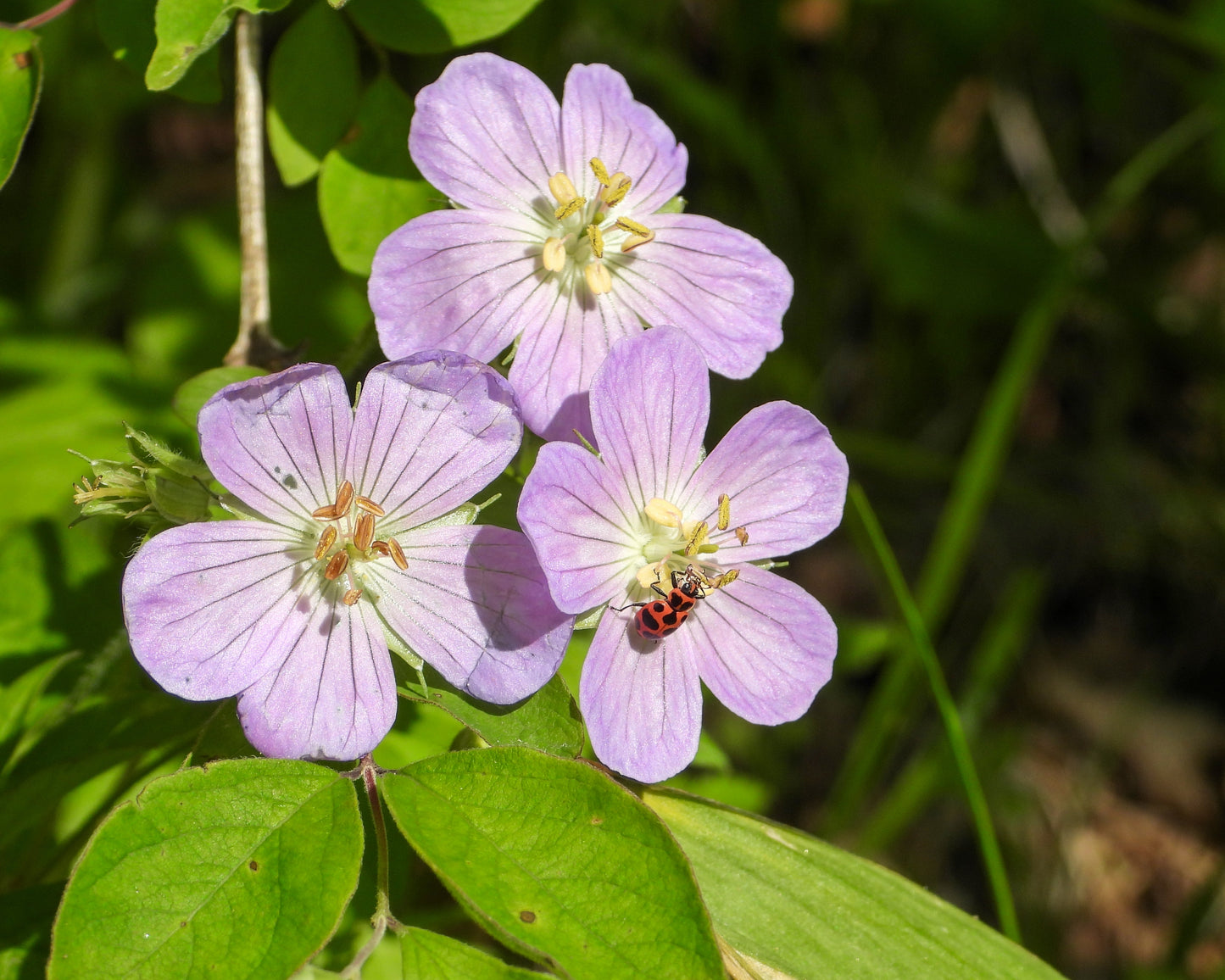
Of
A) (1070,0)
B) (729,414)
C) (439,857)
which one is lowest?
(439,857)

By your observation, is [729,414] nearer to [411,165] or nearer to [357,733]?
[411,165]

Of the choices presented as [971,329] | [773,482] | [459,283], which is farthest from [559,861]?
[971,329]

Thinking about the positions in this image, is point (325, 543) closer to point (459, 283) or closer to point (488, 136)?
point (459, 283)

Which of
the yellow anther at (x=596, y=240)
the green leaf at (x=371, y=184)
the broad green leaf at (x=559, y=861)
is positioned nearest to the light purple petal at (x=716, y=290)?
the yellow anther at (x=596, y=240)

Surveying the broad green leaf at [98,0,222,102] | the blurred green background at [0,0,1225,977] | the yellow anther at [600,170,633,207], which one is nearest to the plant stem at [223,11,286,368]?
the broad green leaf at [98,0,222,102]

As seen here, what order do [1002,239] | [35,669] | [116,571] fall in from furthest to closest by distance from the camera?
[1002,239]
[116,571]
[35,669]

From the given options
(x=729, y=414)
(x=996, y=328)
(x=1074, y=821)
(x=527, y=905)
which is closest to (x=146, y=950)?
(x=527, y=905)

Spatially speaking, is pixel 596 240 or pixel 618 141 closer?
pixel 596 240

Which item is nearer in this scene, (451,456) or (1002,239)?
(451,456)
